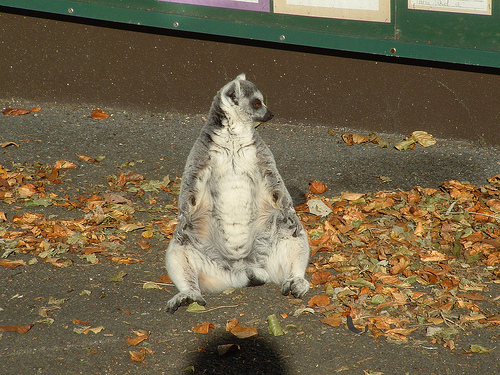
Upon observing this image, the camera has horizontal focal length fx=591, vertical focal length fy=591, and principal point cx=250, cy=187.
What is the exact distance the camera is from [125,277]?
559 centimetres

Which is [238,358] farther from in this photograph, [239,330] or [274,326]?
[274,326]

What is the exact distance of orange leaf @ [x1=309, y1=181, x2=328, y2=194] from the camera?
23.4 feet

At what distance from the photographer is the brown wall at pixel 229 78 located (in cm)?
800

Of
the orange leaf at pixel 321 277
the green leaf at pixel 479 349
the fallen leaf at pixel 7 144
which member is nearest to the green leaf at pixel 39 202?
the fallen leaf at pixel 7 144

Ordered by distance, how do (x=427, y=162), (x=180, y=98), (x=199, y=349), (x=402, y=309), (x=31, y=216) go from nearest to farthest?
(x=199, y=349), (x=402, y=309), (x=31, y=216), (x=427, y=162), (x=180, y=98)

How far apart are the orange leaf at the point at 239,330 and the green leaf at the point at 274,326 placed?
0.40 feet

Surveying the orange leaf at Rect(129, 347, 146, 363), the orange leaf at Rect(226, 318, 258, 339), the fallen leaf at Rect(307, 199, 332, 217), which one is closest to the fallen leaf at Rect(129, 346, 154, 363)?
the orange leaf at Rect(129, 347, 146, 363)

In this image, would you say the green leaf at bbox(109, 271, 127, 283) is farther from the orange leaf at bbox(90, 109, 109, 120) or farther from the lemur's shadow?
the orange leaf at bbox(90, 109, 109, 120)

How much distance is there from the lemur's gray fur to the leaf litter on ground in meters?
0.50

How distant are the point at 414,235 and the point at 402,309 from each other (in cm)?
134

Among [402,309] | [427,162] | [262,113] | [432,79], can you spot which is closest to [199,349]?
[402,309]

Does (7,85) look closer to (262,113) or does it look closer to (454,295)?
(262,113)

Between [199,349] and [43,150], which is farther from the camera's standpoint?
[43,150]

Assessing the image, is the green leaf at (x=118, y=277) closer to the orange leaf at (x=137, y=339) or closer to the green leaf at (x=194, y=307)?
the green leaf at (x=194, y=307)
